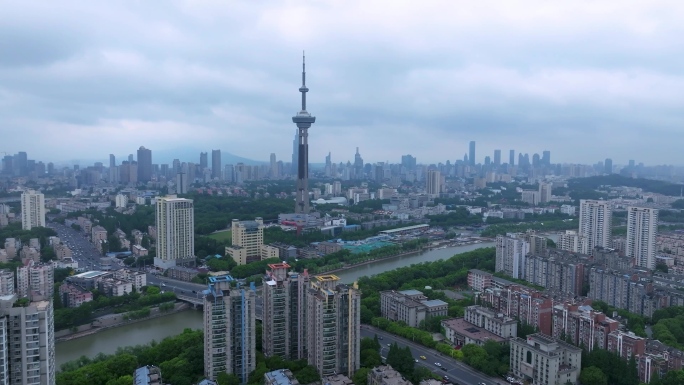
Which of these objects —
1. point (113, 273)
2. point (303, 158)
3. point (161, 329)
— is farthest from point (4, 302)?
point (303, 158)

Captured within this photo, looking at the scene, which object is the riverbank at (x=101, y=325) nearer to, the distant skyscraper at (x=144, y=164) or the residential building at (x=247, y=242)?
the residential building at (x=247, y=242)

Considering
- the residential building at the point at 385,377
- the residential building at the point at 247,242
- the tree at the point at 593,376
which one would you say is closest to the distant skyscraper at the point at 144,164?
the residential building at the point at 247,242

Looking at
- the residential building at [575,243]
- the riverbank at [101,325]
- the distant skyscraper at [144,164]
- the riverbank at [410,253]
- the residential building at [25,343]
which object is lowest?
the riverbank at [101,325]

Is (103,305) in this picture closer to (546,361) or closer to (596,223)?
(546,361)

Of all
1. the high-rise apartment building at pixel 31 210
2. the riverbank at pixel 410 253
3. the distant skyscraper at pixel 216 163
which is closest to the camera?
the riverbank at pixel 410 253

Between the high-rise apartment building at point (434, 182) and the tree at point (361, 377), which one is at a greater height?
the high-rise apartment building at point (434, 182)

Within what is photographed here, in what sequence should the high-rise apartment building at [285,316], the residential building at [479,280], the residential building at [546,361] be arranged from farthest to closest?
the residential building at [479,280]
the high-rise apartment building at [285,316]
the residential building at [546,361]
